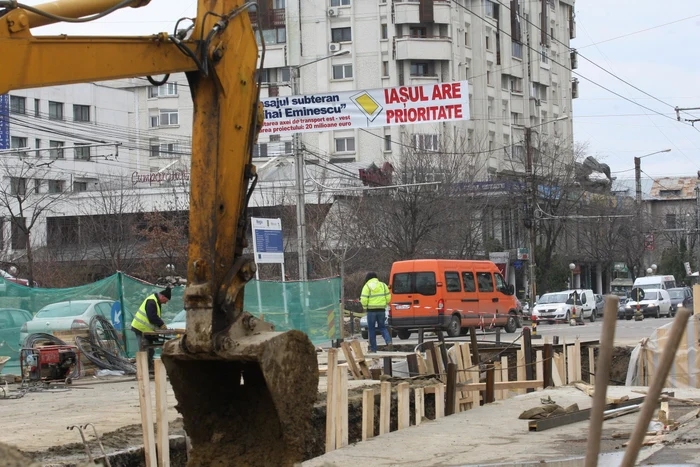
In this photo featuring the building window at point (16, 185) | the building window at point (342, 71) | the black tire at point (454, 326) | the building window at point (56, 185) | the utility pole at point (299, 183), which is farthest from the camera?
the building window at point (342, 71)

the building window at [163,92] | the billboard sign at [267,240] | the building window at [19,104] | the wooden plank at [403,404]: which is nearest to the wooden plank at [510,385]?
the wooden plank at [403,404]

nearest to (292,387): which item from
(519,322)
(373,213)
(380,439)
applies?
(380,439)

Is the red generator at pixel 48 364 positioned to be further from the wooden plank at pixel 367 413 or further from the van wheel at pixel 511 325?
the van wheel at pixel 511 325

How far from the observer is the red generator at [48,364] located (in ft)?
57.9

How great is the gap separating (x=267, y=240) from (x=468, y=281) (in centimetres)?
960

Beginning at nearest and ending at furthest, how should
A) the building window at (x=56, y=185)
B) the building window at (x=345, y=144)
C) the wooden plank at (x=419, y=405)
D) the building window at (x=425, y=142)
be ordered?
the wooden plank at (x=419, y=405)
the building window at (x=425, y=142)
the building window at (x=56, y=185)
the building window at (x=345, y=144)

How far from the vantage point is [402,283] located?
2991 cm

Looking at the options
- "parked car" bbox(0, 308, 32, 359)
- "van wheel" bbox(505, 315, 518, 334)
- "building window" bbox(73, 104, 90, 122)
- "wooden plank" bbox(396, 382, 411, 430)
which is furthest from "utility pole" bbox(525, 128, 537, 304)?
"wooden plank" bbox(396, 382, 411, 430)

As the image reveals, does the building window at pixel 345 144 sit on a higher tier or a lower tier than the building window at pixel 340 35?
lower

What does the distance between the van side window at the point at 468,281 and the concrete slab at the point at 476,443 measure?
57.1 ft

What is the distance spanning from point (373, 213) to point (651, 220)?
35.7 meters

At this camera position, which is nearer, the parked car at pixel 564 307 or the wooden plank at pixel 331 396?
the wooden plank at pixel 331 396

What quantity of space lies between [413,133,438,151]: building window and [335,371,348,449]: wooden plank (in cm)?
4249

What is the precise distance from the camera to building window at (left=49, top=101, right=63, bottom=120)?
65206mm
